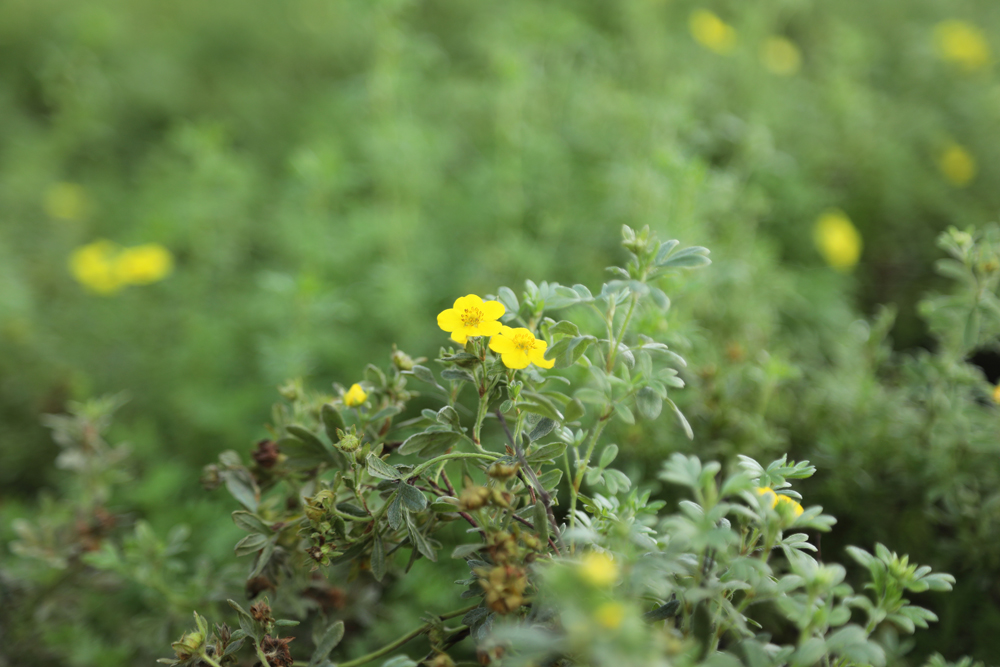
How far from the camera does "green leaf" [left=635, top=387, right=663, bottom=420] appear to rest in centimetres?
83

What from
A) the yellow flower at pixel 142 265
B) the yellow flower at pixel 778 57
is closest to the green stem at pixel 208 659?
the yellow flower at pixel 142 265

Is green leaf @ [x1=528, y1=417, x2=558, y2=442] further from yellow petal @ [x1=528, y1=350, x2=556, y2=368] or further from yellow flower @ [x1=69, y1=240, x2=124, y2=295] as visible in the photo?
yellow flower @ [x1=69, y1=240, x2=124, y2=295]

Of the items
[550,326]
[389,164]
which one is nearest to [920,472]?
[550,326]

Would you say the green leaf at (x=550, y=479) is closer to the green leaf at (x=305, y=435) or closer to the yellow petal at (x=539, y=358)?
the yellow petal at (x=539, y=358)

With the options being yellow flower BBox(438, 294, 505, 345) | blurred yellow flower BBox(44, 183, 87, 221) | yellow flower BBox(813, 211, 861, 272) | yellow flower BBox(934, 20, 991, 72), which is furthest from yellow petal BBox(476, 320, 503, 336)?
yellow flower BBox(934, 20, 991, 72)

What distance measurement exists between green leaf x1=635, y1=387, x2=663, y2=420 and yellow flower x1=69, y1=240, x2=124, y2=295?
2243mm

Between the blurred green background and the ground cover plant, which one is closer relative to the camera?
the ground cover plant

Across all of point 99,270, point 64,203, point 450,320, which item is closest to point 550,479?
point 450,320

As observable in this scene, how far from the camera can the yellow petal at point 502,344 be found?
0.84 m

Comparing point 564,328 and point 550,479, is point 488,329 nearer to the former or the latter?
point 564,328

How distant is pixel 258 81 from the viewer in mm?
3939

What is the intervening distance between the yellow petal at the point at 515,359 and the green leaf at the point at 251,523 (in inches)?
18.2

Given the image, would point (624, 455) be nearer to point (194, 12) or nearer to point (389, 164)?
point (389, 164)

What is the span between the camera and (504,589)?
2.37 feet
